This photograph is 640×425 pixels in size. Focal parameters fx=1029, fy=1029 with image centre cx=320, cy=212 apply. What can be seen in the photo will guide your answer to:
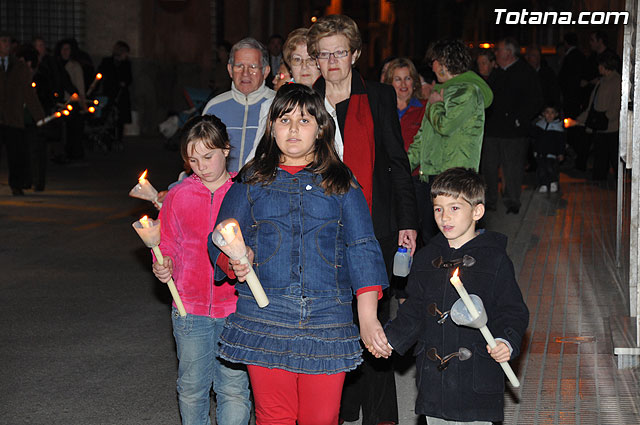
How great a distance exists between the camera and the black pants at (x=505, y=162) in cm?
1366

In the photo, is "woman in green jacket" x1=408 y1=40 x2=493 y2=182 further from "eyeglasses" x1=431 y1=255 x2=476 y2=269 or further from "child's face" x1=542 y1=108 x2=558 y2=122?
"child's face" x1=542 y1=108 x2=558 y2=122

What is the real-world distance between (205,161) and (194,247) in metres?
0.40

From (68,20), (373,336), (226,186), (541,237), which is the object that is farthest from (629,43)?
(68,20)

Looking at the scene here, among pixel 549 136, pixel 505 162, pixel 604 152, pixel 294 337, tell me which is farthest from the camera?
pixel 604 152

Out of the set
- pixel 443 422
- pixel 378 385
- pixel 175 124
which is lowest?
pixel 378 385

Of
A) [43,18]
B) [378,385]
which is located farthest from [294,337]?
[43,18]

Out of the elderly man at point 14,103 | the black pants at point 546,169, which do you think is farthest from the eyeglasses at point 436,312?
the black pants at point 546,169

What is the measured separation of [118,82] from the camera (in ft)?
75.5

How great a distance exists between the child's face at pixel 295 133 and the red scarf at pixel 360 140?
1.09 metres

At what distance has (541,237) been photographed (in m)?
12.1

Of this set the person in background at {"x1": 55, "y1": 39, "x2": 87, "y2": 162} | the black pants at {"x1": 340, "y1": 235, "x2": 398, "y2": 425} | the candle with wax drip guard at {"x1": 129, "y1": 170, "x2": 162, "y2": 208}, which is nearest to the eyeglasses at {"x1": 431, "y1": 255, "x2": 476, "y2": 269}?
the black pants at {"x1": 340, "y1": 235, "x2": 398, "y2": 425}

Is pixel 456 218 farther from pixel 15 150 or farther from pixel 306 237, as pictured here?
pixel 15 150

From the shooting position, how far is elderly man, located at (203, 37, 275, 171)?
6164mm

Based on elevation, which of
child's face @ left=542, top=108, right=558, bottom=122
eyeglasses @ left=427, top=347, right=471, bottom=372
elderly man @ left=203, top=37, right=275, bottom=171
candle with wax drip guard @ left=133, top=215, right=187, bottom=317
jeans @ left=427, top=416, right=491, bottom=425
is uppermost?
child's face @ left=542, top=108, right=558, bottom=122
